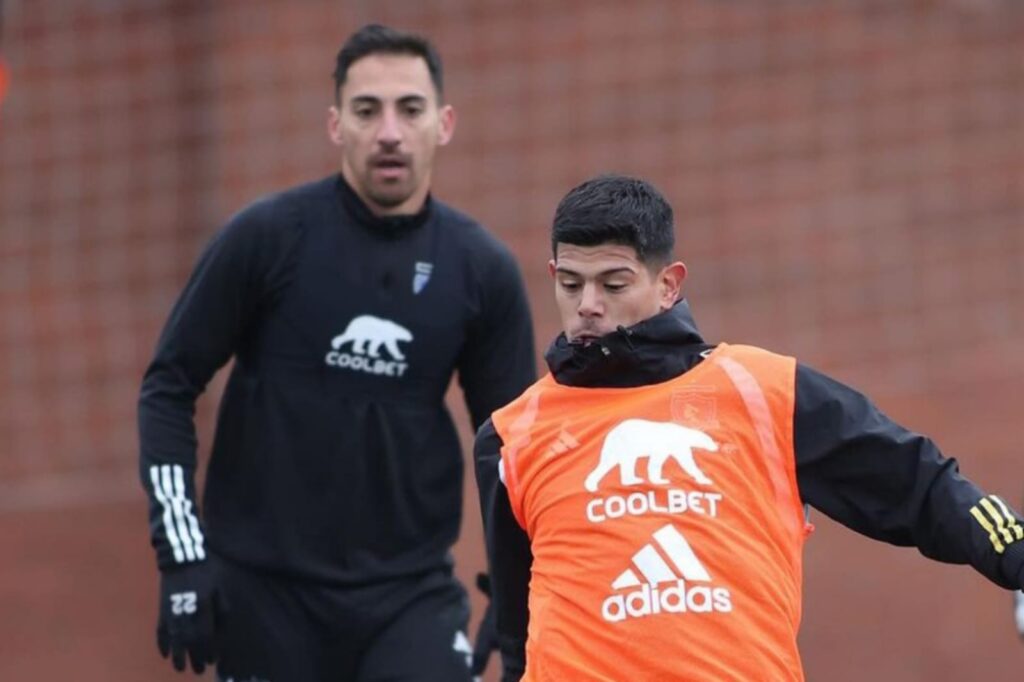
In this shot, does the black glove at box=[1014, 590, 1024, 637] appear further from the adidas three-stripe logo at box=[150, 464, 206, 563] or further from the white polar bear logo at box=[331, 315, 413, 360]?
the adidas three-stripe logo at box=[150, 464, 206, 563]

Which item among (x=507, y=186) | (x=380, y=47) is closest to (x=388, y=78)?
(x=380, y=47)

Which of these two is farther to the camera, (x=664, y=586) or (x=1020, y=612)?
(x=1020, y=612)

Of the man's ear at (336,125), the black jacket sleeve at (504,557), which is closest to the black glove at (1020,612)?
the black jacket sleeve at (504,557)

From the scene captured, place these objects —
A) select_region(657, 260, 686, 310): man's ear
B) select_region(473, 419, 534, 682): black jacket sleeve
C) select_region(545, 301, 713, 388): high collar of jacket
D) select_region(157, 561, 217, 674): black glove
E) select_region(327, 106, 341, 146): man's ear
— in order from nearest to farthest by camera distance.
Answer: select_region(545, 301, 713, 388): high collar of jacket
select_region(657, 260, 686, 310): man's ear
select_region(473, 419, 534, 682): black jacket sleeve
select_region(157, 561, 217, 674): black glove
select_region(327, 106, 341, 146): man's ear

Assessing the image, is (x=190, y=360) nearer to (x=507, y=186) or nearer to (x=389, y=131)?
(x=389, y=131)

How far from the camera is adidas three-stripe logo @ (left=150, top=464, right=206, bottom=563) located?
552 cm

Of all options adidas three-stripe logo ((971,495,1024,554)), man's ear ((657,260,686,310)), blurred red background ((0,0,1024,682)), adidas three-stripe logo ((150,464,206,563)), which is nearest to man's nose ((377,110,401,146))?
adidas three-stripe logo ((150,464,206,563))

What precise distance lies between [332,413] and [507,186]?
600 centimetres

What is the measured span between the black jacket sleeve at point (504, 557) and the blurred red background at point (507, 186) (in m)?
6.81

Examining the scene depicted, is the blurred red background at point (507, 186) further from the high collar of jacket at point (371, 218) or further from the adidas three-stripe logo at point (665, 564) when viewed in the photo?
the adidas three-stripe logo at point (665, 564)

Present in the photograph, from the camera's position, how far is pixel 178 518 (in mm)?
5547

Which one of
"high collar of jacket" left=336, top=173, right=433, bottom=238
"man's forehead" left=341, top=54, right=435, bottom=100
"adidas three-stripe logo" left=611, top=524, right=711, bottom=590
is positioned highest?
"man's forehead" left=341, top=54, right=435, bottom=100

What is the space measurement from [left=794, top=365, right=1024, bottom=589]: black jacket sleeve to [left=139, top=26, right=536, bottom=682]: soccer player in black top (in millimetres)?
1676

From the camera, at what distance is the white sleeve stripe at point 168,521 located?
5.51 meters
